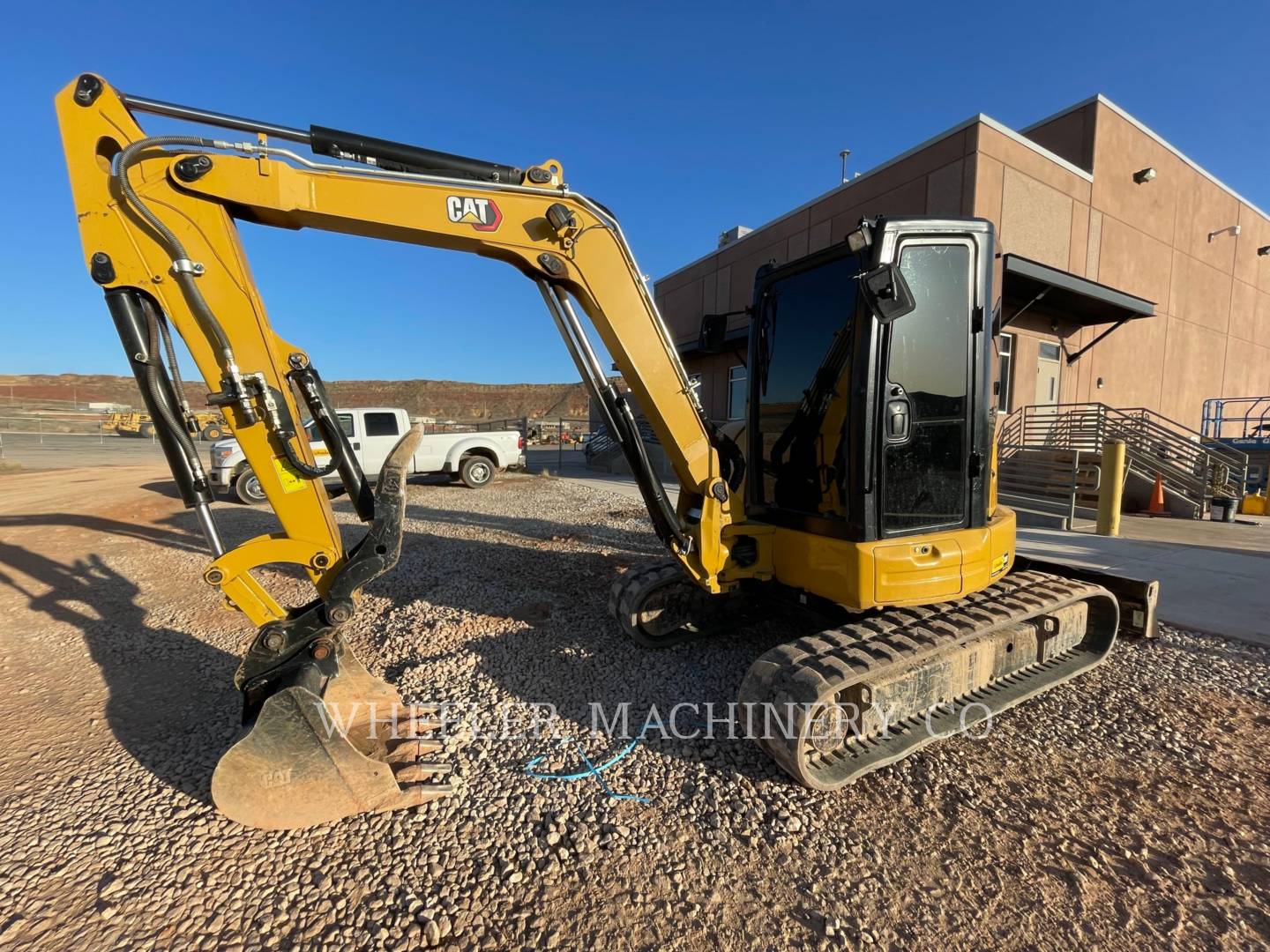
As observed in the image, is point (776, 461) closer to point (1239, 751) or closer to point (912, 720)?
point (912, 720)

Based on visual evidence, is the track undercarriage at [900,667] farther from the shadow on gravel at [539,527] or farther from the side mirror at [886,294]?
the shadow on gravel at [539,527]

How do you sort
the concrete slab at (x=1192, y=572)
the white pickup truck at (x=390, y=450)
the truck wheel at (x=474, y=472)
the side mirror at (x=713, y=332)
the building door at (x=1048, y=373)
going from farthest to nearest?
the building door at (x=1048, y=373), the truck wheel at (x=474, y=472), the white pickup truck at (x=390, y=450), the concrete slab at (x=1192, y=572), the side mirror at (x=713, y=332)

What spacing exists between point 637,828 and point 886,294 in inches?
109

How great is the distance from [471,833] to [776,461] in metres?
2.69

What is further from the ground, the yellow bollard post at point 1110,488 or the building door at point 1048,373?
the building door at point 1048,373

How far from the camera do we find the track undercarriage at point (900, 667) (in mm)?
2697

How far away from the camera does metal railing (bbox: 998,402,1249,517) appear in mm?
10928

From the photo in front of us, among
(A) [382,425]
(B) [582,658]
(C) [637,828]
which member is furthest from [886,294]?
(A) [382,425]

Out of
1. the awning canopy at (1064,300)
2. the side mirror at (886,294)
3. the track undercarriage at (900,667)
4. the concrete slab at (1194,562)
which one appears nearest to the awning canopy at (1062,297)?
the awning canopy at (1064,300)

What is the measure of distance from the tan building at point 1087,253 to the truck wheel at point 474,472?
6.67 m

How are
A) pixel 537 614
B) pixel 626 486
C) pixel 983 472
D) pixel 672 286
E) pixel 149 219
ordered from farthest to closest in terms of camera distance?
pixel 672 286
pixel 626 486
pixel 537 614
pixel 983 472
pixel 149 219

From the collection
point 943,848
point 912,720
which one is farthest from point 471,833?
point 912,720

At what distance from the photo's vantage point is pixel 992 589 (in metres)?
3.80

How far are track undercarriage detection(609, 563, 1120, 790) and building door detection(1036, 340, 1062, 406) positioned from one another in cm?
1235
